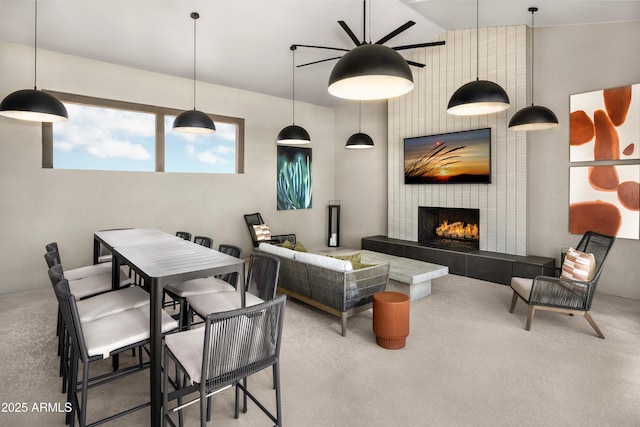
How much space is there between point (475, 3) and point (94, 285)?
5621 mm

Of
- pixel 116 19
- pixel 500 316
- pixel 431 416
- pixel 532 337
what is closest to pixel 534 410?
pixel 431 416

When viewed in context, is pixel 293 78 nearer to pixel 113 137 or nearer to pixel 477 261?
pixel 113 137

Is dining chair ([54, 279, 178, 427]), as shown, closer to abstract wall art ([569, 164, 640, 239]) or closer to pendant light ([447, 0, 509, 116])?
pendant light ([447, 0, 509, 116])

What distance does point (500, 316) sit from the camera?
3.96m

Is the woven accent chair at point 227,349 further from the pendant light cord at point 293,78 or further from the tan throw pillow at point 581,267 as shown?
the pendant light cord at point 293,78

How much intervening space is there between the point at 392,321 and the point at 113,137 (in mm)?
5549

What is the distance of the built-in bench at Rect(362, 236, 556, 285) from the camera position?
16.3 feet

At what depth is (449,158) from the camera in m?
6.18

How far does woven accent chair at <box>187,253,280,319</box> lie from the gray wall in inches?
178

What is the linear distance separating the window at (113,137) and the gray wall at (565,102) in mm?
5252

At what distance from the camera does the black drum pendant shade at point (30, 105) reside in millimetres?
2973

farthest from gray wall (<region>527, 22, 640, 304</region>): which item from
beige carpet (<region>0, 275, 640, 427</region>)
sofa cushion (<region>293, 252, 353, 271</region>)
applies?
sofa cushion (<region>293, 252, 353, 271</region>)

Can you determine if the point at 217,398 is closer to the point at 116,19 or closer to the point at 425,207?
the point at 116,19

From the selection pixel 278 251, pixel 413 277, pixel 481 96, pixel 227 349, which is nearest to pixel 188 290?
pixel 227 349
